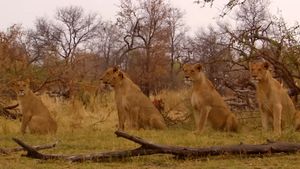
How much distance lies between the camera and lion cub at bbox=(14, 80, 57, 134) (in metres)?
→ 13.2

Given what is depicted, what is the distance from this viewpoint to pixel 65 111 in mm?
19828

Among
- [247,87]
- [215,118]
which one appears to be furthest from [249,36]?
[215,118]

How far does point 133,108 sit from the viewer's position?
14.4m

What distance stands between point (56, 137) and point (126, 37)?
89.9 feet

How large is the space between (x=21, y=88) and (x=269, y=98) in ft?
18.8

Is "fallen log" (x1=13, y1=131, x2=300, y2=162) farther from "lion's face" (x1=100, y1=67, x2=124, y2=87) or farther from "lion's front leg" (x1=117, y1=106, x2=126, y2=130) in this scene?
"lion's face" (x1=100, y1=67, x2=124, y2=87)

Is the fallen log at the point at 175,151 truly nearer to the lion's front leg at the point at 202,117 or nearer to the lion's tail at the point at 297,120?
the lion's tail at the point at 297,120

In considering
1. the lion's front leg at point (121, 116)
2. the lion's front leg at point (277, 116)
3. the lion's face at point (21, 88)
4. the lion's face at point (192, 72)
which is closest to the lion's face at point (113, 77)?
the lion's front leg at point (121, 116)

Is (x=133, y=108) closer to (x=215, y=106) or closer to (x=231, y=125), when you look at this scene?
(x=215, y=106)

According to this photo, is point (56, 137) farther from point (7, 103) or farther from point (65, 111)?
point (65, 111)

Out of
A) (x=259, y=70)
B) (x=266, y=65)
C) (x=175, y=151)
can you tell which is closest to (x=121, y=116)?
(x=259, y=70)

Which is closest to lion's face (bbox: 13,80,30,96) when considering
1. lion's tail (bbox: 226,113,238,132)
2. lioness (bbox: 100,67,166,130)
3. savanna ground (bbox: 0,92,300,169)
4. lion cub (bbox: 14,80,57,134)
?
lion cub (bbox: 14,80,57,134)

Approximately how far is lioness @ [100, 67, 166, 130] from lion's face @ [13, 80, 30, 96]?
2.19 m

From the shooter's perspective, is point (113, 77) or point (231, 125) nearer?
point (231, 125)
